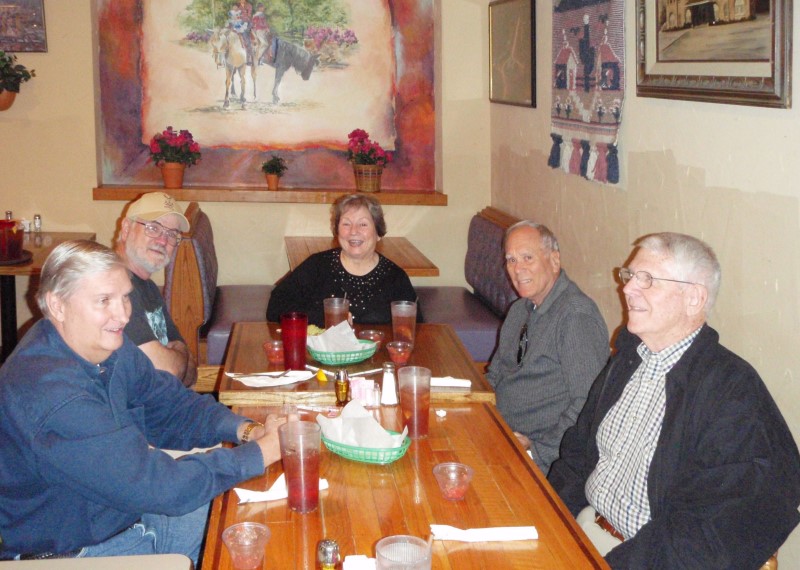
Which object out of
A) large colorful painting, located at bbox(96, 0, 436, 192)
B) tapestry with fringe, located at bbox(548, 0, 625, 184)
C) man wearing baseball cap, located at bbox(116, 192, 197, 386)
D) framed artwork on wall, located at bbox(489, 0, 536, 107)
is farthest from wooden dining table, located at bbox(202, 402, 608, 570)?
large colorful painting, located at bbox(96, 0, 436, 192)

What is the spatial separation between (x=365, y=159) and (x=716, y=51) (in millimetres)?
3391

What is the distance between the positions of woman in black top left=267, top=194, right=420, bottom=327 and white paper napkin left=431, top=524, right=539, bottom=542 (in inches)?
83.1

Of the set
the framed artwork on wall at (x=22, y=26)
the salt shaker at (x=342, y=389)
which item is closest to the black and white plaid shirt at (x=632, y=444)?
the salt shaker at (x=342, y=389)

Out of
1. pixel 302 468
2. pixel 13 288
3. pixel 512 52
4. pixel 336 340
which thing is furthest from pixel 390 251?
pixel 302 468

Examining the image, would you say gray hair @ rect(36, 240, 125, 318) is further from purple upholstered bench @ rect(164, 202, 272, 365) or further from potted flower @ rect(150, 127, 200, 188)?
potted flower @ rect(150, 127, 200, 188)

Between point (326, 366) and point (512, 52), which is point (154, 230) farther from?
point (512, 52)

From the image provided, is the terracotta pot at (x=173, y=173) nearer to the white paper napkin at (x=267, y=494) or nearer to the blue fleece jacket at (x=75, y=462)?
the blue fleece jacket at (x=75, y=462)

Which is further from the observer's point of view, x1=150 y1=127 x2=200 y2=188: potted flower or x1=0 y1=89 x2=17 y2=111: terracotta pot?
x1=150 y1=127 x2=200 y2=188: potted flower

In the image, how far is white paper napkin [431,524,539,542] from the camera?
5.96 feet

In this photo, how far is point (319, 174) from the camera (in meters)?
6.36

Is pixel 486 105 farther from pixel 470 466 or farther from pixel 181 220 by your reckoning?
pixel 470 466

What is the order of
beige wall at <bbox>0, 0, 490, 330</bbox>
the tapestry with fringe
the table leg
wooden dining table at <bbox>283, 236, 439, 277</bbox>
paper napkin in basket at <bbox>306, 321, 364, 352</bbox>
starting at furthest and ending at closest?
1. beige wall at <bbox>0, 0, 490, 330</bbox>
2. the table leg
3. wooden dining table at <bbox>283, 236, 439, 277</bbox>
4. the tapestry with fringe
5. paper napkin in basket at <bbox>306, 321, 364, 352</bbox>

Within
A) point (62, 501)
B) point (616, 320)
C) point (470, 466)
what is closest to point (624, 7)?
point (616, 320)

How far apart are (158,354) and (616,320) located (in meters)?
1.93
